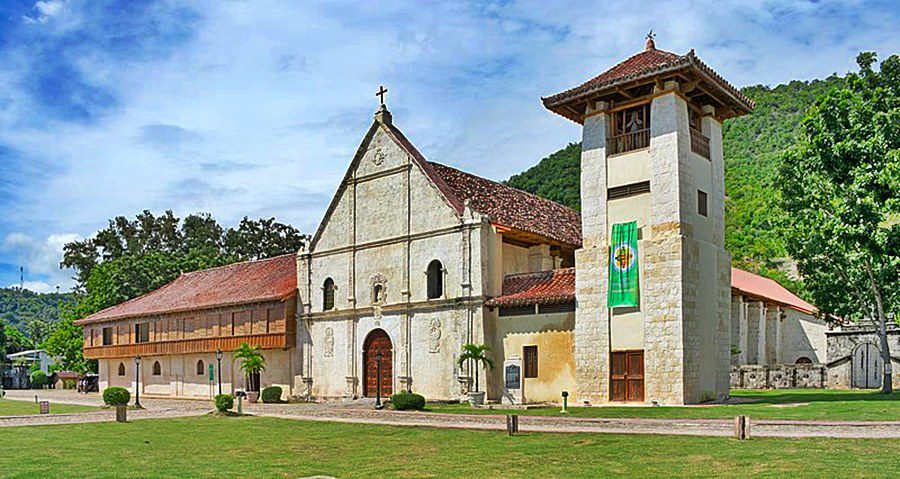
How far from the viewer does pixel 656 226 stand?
93.7ft

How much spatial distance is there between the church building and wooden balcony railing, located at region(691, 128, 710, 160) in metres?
0.11

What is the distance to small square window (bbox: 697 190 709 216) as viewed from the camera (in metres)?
29.7

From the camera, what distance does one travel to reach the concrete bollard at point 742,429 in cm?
1714

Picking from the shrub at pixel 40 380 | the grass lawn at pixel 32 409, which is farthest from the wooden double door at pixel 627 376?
the shrub at pixel 40 380

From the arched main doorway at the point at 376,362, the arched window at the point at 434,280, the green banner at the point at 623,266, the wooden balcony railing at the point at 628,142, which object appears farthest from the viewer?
the arched main doorway at the point at 376,362

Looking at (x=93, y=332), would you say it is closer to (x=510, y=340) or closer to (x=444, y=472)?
(x=510, y=340)

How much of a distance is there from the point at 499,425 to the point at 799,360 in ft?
116

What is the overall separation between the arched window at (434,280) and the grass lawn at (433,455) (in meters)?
14.3

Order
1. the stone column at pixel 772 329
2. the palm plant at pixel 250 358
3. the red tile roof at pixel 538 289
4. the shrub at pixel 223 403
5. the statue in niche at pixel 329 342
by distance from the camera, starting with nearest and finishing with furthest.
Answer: the shrub at pixel 223 403
the red tile roof at pixel 538 289
the statue in niche at pixel 329 342
the palm plant at pixel 250 358
the stone column at pixel 772 329

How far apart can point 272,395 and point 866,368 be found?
29755 millimetres

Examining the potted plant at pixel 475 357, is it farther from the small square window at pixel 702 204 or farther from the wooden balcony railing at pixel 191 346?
the wooden balcony railing at pixel 191 346

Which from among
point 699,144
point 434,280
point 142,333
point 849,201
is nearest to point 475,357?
point 434,280

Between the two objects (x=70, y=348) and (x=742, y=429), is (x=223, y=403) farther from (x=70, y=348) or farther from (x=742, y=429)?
(x=70, y=348)

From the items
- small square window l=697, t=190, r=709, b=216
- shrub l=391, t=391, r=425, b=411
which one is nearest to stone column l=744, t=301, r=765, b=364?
small square window l=697, t=190, r=709, b=216
